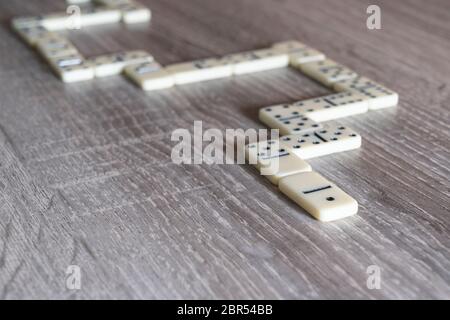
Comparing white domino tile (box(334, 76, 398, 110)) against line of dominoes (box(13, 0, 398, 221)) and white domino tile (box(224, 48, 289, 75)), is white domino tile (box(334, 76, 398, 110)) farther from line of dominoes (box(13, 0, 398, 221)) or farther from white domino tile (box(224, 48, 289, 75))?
white domino tile (box(224, 48, 289, 75))

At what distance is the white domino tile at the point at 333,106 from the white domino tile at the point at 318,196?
0.84ft

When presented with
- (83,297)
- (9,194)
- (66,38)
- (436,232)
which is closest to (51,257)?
(83,297)

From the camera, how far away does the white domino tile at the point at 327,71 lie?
149cm

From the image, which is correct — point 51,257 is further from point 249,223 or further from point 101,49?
point 101,49

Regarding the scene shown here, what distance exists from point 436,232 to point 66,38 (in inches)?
45.0

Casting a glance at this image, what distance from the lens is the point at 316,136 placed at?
4.01 ft

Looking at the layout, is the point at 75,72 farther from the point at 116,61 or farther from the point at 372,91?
the point at 372,91

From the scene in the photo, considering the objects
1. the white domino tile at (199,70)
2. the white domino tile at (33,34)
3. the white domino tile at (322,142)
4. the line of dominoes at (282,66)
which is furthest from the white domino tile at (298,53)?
the white domino tile at (33,34)

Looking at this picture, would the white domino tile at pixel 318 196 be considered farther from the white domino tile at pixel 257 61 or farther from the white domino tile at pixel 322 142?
the white domino tile at pixel 257 61

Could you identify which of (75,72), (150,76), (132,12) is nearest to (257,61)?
(150,76)

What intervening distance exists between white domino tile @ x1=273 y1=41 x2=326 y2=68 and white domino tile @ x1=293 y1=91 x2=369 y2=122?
0.24 metres

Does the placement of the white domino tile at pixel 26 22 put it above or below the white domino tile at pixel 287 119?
above

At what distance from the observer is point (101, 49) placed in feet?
5.67

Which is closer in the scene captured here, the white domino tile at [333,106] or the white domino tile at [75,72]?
the white domino tile at [333,106]
